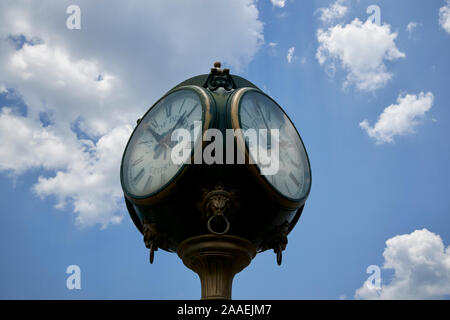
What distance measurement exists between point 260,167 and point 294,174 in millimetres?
509

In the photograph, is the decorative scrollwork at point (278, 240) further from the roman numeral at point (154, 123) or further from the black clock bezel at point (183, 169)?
the roman numeral at point (154, 123)

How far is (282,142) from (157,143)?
1.07 meters

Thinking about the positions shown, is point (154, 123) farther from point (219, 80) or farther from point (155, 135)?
point (219, 80)

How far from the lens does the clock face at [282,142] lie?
466 cm

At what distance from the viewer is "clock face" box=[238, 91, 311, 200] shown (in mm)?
4660

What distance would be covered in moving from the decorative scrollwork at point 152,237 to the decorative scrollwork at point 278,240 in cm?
86

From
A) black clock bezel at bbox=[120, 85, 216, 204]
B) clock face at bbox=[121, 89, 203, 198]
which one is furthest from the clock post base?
clock face at bbox=[121, 89, 203, 198]

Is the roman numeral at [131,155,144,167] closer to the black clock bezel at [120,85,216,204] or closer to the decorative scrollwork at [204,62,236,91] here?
the black clock bezel at [120,85,216,204]

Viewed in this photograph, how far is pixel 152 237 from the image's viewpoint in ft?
15.4

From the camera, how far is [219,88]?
5.02 meters

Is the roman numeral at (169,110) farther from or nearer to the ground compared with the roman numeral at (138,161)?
farther from the ground

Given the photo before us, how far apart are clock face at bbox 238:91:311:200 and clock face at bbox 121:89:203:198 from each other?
0.43 meters

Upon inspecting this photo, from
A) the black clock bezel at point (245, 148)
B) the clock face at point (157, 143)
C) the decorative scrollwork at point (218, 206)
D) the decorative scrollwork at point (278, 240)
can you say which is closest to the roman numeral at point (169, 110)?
the clock face at point (157, 143)
